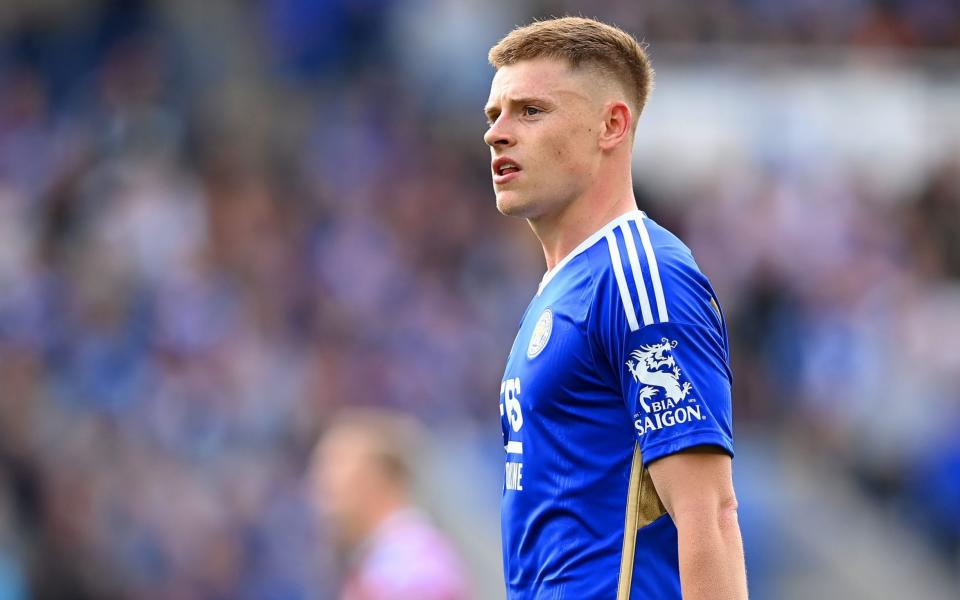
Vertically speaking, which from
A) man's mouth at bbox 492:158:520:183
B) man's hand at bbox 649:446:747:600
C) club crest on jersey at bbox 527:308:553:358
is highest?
man's mouth at bbox 492:158:520:183

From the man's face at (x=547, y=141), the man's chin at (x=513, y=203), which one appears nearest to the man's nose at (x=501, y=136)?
the man's face at (x=547, y=141)

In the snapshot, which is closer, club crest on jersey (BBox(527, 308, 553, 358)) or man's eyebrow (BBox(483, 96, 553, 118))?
club crest on jersey (BBox(527, 308, 553, 358))

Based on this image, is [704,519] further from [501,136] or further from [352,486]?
[352,486]

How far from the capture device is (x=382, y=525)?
6.65 m

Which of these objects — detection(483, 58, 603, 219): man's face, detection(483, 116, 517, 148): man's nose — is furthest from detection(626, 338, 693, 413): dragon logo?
detection(483, 116, 517, 148): man's nose

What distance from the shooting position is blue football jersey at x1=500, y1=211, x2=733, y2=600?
3.11 metres

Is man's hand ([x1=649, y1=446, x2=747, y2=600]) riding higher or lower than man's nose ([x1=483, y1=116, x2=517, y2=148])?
lower

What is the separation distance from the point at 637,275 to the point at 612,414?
296 millimetres

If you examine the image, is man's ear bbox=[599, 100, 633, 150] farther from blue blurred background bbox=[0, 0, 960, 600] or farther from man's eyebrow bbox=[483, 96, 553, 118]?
blue blurred background bbox=[0, 0, 960, 600]

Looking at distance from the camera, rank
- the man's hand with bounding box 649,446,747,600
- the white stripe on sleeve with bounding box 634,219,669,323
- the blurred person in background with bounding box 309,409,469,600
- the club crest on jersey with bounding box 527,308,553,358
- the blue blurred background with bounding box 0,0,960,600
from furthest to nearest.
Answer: the blue blurred background with bounding box 0,0,960,600, the blurred person in background with bounding box 309,409,469,600, the club crest on jersey with bounding box 527,308,553,358, the white stripe on sleeve with bounding box 634,219,669,323, the man's hand with bounding box 649,446,747,600

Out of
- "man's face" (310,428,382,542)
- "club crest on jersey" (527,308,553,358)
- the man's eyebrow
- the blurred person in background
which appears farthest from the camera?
"man's face" (310,428,382,542)

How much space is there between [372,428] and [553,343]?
4133mm

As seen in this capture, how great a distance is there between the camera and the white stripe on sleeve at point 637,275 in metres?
3.13

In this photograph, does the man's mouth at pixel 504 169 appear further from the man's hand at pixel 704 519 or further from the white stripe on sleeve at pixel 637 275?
the man's hand at pixel 704 519
